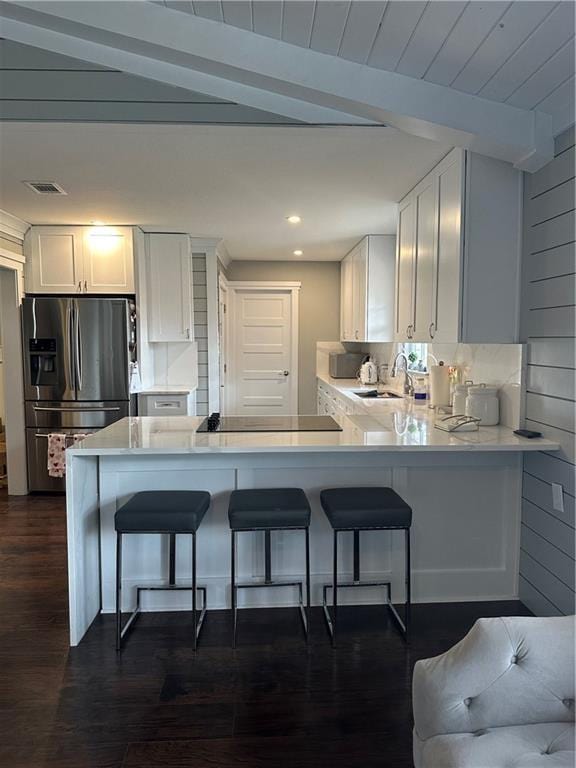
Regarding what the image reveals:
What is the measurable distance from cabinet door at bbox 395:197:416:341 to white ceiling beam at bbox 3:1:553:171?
1.04 metres

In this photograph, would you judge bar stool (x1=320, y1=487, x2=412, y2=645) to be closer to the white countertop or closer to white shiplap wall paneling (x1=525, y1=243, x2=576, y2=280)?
the white countertop

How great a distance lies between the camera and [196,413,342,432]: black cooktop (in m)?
2.61

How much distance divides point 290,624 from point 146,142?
8.31 feet

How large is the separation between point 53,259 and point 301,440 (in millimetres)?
3237

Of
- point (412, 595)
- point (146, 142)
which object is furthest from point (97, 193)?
point (412, 595)

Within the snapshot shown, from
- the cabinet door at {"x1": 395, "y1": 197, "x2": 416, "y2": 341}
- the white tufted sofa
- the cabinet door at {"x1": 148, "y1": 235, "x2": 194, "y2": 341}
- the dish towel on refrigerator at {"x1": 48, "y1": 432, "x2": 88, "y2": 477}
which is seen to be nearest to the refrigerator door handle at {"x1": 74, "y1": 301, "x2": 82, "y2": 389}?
the dish towel on refrigerator at {"x1": 48, "y1": 432, "x2": 88, "y2": 477}

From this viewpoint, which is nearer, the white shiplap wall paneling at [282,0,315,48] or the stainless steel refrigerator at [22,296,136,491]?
the white shiplap wall paneling at [282,0,315,48]

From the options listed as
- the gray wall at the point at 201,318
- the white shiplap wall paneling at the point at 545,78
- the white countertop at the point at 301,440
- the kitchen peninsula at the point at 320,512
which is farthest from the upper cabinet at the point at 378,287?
the white shiplap wall paneling at the point at 545,78

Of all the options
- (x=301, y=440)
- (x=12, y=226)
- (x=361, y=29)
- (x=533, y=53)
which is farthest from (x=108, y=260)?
(x=533, y=53)

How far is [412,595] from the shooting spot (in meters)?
2.54

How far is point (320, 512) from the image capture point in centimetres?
251

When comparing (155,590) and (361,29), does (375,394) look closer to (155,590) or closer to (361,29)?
(155,590)

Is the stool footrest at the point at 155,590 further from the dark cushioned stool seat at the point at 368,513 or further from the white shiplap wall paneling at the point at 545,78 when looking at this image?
the white shiplap wall paneling at the point at 545,78

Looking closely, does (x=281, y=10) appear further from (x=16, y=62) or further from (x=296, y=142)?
(x=16, y=62)
